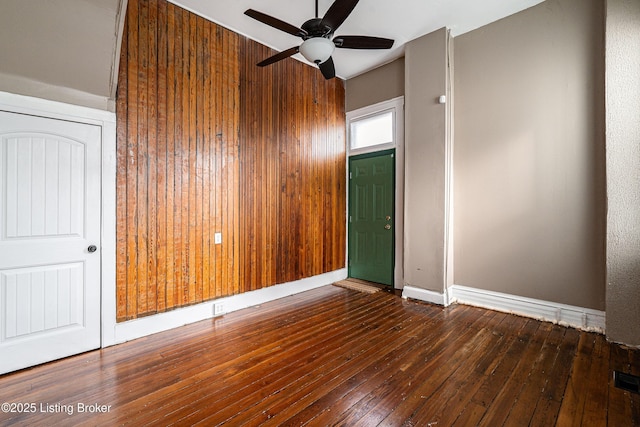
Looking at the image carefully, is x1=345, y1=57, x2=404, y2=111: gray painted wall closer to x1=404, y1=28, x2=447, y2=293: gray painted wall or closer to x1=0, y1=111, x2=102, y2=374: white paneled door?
x1=404, y1=28, x2=447, y2=293: gray painted wall

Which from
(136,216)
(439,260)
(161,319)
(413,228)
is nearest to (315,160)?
(413,228)

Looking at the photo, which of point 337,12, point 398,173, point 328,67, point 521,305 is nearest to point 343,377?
point 521,305

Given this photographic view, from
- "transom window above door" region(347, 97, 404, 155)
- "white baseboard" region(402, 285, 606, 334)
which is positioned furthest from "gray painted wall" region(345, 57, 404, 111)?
"white baseboard" region(402, 285, 606, 334)

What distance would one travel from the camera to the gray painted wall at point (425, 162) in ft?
12.6

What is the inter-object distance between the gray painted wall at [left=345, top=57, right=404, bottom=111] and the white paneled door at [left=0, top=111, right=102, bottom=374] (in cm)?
380

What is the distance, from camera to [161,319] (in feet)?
10.2

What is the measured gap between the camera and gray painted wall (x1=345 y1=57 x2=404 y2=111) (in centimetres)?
453

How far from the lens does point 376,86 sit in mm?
4805

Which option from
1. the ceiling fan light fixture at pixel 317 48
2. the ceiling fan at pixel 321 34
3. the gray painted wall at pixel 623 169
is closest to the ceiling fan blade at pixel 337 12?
the ceiling fan at pixel 321 34

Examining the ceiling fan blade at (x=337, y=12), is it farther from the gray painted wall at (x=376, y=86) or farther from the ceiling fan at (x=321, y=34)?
the gray painted wall at (x=376, y=86)

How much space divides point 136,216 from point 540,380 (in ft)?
12.4

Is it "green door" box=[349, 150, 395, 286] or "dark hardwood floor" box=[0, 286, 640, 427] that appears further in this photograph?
"green door" box=[349, 150, 395, 286]

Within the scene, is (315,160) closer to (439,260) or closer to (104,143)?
(439,260)

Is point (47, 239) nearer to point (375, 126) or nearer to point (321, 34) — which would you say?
point (321, 34)
